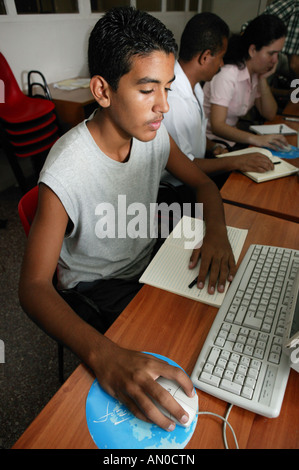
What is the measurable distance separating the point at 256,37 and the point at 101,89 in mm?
1677

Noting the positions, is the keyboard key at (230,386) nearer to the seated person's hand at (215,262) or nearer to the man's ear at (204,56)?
the seated person's hand at (215,262)

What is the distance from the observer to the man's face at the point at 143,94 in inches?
29.4

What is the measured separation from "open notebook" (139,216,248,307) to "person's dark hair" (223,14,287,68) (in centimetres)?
159

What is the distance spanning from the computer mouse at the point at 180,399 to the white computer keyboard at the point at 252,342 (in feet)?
0.09

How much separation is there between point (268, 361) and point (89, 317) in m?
0.52

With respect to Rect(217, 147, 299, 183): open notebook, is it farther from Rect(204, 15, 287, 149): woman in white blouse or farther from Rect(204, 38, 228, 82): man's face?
Rect(204, 38, 228, 82): man's face

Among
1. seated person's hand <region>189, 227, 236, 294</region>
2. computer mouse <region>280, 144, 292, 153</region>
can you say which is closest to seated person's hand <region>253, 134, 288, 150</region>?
computer mouse <region>280, 144, 292, 153</region>

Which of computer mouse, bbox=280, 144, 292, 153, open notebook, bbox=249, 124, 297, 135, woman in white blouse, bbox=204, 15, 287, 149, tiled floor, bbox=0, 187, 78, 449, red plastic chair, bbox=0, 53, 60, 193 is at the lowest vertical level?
tiled floor, bbox=0, 187, 78, 449

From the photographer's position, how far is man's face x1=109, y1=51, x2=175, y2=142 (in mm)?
748

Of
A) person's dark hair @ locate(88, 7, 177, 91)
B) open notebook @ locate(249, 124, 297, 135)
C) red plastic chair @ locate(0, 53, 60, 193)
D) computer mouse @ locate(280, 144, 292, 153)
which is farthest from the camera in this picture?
red plastic chair @ locate(0, 53, 60, 193)

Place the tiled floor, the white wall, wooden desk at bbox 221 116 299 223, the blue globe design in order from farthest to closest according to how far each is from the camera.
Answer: the white wall < the tiled floor < wooden desk at bbox 221 116 299 223 < the blue globe design

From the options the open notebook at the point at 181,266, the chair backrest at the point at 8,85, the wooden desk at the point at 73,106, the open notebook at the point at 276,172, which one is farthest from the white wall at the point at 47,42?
the open notebook at the point at 181,266

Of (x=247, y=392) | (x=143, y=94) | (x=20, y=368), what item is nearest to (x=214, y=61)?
(x=143, y=94)
